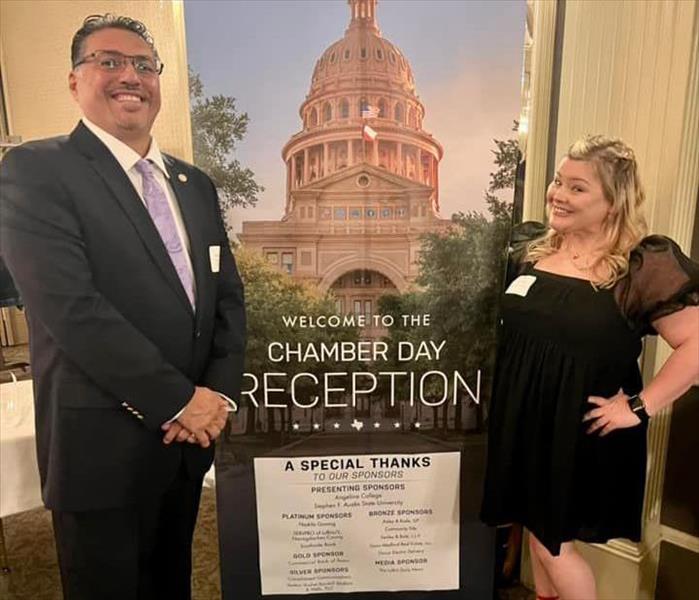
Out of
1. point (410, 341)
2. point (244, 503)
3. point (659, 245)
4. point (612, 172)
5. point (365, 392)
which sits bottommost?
point (244, 503)

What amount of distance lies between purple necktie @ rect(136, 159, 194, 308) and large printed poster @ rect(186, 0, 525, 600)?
0.18m

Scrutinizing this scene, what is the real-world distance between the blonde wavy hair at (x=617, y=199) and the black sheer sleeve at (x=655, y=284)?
25 millimetres

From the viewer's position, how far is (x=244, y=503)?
1761 millimetres

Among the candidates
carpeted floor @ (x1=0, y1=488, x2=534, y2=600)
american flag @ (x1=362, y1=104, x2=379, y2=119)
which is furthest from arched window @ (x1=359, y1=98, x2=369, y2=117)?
carpeted floor @ (x1=0, y1=488, x2=534, y2=600)

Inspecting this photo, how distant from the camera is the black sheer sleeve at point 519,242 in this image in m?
1.66

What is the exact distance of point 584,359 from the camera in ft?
4.91

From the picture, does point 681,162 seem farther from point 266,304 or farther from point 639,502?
point 266,304

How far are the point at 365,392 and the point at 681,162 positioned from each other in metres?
1.09

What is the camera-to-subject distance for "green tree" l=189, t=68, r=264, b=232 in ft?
4.99

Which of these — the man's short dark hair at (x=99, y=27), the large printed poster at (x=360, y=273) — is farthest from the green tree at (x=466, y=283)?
the man's short dark hair at (x=99, y=27)

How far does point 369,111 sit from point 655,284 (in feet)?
2.57

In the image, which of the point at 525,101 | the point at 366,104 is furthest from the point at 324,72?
the point at 525,101

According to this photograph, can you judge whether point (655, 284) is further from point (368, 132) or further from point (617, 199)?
point (368, 132)

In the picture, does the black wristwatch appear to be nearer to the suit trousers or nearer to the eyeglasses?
the suit trousers
